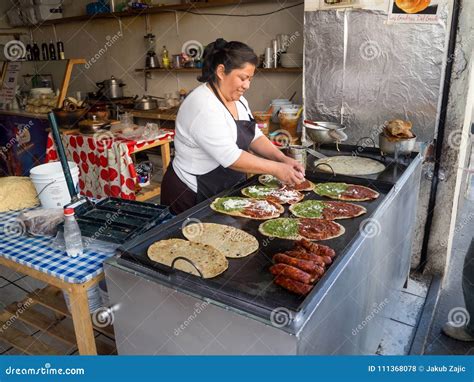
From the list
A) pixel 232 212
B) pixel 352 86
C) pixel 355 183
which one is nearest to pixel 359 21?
pixel 352 86

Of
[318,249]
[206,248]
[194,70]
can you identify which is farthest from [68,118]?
[318,249]

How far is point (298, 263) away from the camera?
4.62ft

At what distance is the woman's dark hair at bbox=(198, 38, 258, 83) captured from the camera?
6.85 feet

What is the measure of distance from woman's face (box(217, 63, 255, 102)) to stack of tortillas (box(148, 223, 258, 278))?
0.81m

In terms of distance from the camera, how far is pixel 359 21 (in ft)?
9.55

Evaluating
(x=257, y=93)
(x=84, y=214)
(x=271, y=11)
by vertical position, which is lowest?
(x=84, y=214)

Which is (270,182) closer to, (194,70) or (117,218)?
(117,218)

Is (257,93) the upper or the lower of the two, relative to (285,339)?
upper

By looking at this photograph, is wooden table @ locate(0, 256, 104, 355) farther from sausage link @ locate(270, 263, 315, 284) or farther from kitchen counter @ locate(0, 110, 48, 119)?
kitchen counter @ locate(0, 110, 48, 119)

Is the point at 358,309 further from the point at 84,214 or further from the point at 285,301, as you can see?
the point at 84,214

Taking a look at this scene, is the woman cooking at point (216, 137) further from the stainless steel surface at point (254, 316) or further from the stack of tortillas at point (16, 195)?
the stack of tortillas at point (16, 195)

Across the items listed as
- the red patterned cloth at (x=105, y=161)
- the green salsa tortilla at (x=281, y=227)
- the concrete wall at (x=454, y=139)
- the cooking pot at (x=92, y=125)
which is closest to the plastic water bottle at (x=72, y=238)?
the green salsa tortilla at (x=281, y=227)

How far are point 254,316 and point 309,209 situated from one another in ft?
3.22

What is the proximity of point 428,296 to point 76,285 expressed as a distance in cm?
264
